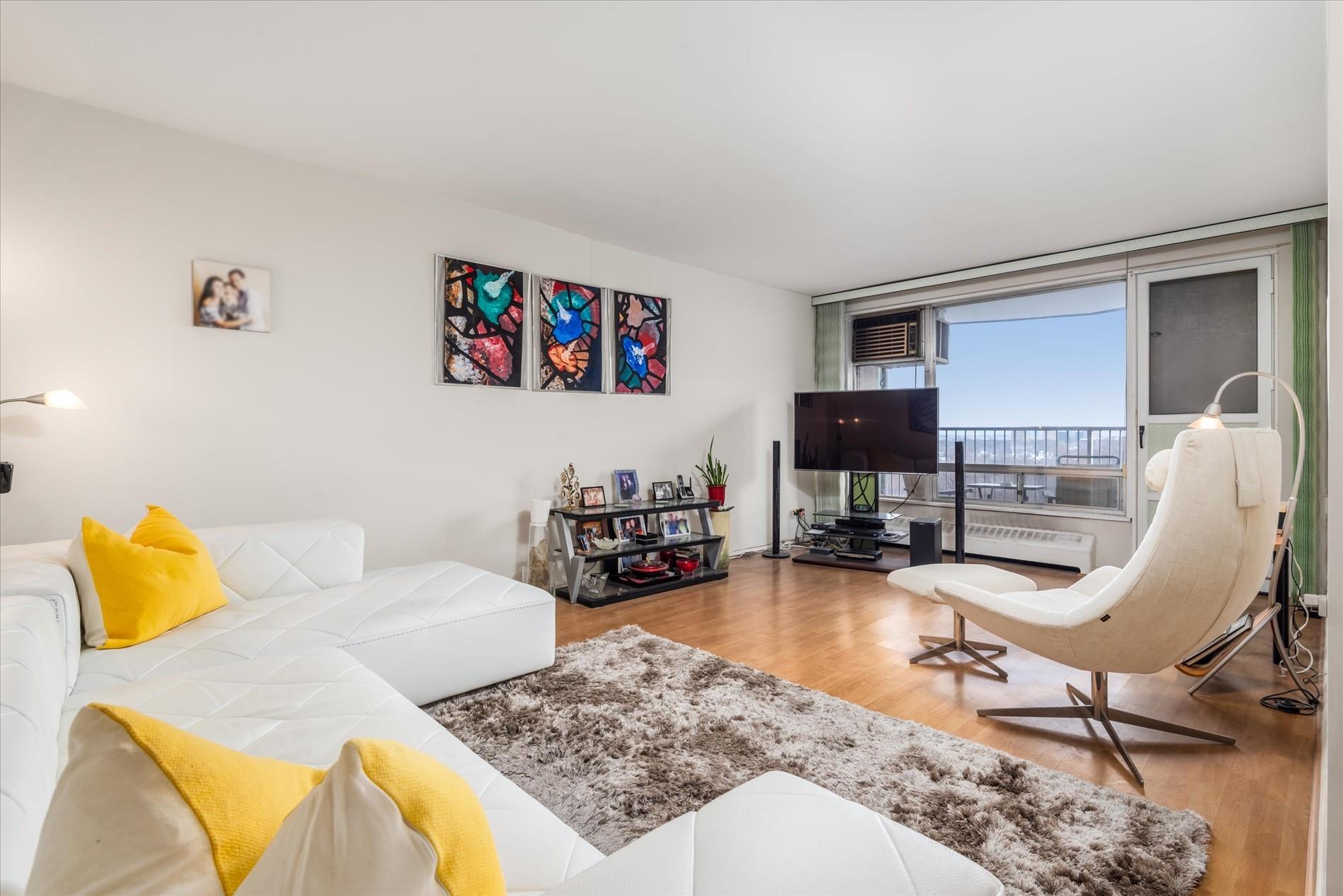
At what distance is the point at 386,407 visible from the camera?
3.54 meters

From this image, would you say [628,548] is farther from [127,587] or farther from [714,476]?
[127,587]

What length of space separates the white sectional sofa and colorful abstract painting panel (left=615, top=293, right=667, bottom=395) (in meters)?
2.16

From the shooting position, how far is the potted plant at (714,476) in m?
5.12

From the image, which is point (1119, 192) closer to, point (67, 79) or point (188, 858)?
point (188, 858)

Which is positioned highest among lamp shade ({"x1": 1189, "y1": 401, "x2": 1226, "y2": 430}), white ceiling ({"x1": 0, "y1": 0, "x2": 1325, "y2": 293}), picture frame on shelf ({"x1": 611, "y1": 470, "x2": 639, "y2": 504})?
white ceiling ({"x1": 0, "y1": 0, "x2": 1325, "y2": 293})

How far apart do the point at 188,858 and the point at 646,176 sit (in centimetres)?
340

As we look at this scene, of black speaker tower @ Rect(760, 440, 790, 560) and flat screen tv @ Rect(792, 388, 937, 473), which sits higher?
flat screen tv @ Rect(792, 388, 937, 473)

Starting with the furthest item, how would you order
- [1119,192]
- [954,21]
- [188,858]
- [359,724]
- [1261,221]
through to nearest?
1. [1261,221]
2. [1119,192]
3. [954,21]
4. [359,724]
5. [188,858]

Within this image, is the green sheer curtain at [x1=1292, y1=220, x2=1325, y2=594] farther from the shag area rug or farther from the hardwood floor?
the shag area rug

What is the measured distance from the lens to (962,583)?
2529mm

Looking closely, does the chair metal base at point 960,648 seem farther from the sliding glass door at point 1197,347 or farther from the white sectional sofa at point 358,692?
the sliding glass door at point 1197,347

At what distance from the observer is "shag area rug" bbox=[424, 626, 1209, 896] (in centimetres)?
158

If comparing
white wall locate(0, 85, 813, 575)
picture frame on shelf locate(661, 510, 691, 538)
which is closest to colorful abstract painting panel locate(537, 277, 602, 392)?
white wall locate(0, 85, 813, 575)

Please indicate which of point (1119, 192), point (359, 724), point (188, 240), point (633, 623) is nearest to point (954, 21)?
point (1119, 192)
